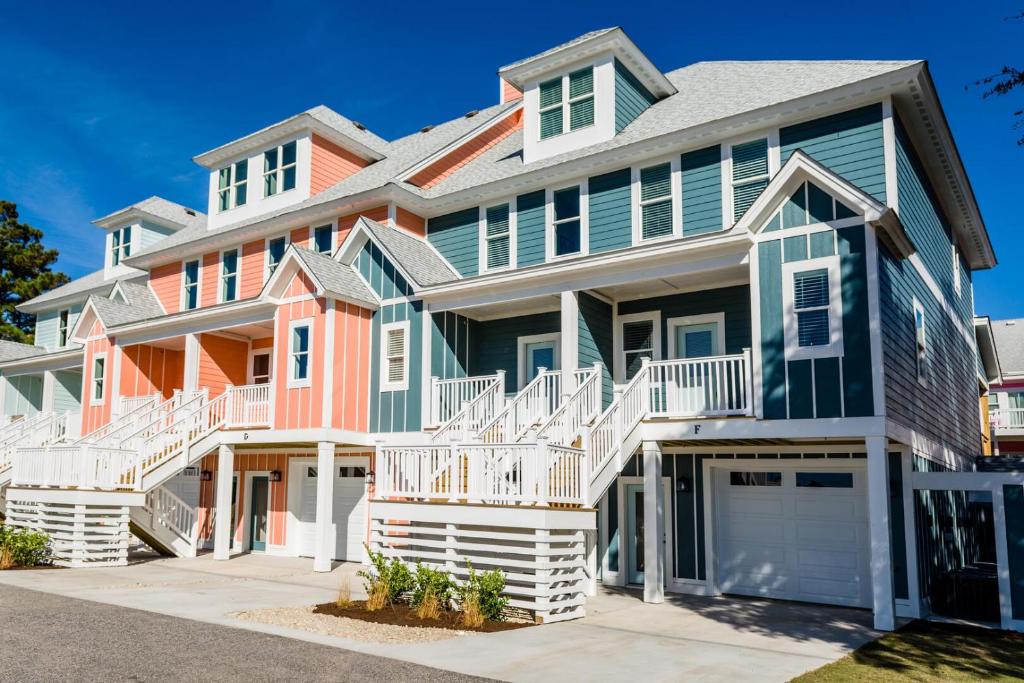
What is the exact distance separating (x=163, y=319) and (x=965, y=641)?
20171 millimetres

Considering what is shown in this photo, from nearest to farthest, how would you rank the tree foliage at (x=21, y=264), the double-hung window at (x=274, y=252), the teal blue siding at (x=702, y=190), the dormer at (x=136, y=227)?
the teal blue siding at (x=702, y=190), the double-hung window at (x=274, y=252), the dormer at (x=136, y=227), the tree foliage at (x=21, y=264)

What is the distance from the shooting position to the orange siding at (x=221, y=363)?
76.0 ft

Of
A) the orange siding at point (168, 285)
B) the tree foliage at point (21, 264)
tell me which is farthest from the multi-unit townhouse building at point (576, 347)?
the tree foliage at point (21, 264)

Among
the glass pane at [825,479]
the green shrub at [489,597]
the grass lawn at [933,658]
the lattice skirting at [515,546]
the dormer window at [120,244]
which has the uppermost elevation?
the dormer window at [120,244]

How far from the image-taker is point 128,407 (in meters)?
23.8

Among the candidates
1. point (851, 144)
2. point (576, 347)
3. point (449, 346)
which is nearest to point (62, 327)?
point (449, 346)

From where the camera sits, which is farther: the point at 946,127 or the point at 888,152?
the point at 946,127

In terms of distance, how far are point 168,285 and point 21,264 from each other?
2802 cm

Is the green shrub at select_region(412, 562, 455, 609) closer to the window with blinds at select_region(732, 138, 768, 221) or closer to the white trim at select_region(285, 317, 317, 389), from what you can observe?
the white trim at select_region(285, 317, 317, 389)

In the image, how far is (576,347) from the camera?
16.4 metres

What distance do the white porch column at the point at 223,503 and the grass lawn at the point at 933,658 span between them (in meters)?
14.7

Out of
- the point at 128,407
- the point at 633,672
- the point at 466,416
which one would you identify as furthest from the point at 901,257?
the point at 128,407

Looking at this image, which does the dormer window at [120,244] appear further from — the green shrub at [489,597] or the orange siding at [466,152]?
the green shrub at [489,597]

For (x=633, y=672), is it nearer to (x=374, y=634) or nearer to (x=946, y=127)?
(x=374, y=634)
